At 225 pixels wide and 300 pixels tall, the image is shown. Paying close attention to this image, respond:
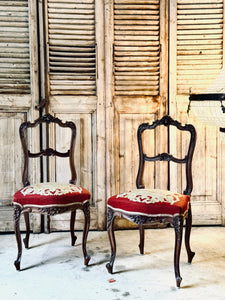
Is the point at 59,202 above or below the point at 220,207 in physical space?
above

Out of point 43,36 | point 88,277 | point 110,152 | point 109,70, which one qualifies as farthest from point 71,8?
point 88,277

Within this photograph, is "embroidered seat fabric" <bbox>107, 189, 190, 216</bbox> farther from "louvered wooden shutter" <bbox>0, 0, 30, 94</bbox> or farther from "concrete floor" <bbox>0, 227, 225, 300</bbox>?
"louvered wooden shutter" <bbox>0, 0, 30, 94</bbox>

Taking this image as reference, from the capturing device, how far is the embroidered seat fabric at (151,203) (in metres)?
2.44

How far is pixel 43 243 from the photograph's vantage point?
320 centimetres

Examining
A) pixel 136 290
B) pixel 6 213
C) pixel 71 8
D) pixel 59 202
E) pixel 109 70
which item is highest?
pixel 71 8

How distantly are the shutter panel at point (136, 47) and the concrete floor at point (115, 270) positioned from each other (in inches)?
49.8

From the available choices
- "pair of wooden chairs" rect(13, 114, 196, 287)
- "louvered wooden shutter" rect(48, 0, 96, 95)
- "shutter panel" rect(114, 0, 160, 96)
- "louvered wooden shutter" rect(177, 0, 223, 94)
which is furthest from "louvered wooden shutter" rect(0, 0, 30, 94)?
"louvered wooden shutter" rect(177, 0, 223, 94)

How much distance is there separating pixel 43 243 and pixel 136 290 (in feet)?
3.57

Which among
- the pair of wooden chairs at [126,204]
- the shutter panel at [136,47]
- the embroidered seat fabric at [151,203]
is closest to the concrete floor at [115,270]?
the pair of wooden chairs at [126,204]

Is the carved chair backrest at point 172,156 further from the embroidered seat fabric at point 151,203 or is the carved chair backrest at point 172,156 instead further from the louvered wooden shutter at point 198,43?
the louvered wooden shutter at point 198,43

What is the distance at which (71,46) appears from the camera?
3.40 meters

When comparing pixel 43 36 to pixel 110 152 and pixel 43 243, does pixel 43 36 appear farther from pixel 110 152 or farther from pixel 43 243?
pixel 43 243

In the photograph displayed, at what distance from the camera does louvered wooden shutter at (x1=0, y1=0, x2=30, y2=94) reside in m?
3.34

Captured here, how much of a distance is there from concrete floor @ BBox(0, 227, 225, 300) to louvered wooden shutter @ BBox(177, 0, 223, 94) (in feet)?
4.30
